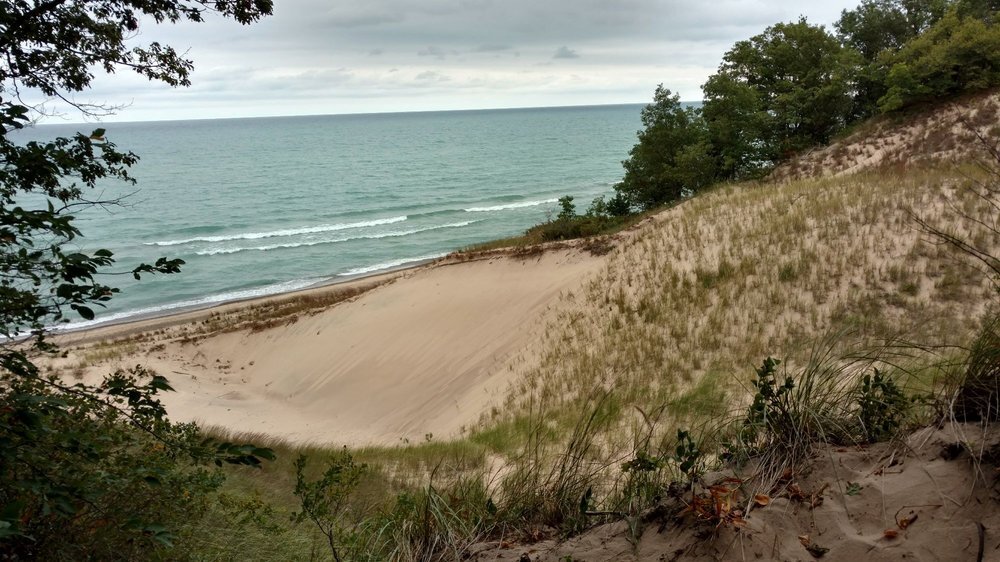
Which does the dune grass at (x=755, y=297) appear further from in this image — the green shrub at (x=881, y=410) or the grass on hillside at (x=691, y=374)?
the green shrub at (x=881, y=410)

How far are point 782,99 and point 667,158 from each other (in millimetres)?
5884

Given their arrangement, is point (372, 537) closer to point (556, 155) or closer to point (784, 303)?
point (784, 303)

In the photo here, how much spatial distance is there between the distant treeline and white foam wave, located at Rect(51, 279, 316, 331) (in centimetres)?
1535

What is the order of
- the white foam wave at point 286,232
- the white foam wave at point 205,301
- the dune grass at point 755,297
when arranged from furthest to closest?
the white foam wave at point 286,232
the white foam wave at point 205,301
the dune grass at point 755,297

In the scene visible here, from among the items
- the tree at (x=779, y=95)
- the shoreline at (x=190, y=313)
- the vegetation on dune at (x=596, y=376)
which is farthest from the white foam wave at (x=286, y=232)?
the tree at (x=779, y=95)

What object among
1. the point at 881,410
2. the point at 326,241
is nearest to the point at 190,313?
the point at 326,241

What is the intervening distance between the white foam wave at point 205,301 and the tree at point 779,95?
910 inches

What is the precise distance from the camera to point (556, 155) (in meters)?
100

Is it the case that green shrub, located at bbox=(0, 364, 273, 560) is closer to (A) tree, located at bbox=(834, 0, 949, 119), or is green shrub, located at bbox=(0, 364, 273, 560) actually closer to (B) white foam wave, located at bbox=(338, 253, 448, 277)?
(B) white foam wave, located at bbox=(338, 253, 448, 277)

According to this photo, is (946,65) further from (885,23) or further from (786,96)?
(885,23)

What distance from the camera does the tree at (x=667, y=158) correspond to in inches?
1070

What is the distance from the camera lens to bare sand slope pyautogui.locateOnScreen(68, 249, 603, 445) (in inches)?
579

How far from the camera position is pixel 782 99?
2858 centimetres

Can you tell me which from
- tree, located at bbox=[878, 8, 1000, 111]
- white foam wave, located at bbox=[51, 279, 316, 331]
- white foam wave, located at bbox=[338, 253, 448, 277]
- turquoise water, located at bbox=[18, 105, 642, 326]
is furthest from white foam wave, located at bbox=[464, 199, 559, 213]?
tree, located at bbox=[878, 8, 1000, 111]
